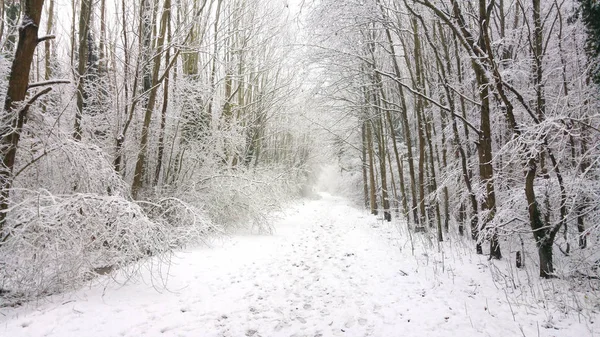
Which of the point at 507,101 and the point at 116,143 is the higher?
the point at 507,101

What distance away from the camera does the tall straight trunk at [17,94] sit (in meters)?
3.60

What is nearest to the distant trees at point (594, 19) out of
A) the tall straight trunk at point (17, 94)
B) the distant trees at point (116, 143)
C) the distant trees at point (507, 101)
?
the distant trees at point (507, 101)

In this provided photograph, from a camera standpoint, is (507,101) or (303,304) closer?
(303,304)

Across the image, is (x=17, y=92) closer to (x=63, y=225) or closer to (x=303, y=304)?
(x=63, y=225)

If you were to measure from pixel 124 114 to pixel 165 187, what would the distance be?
7.10ft

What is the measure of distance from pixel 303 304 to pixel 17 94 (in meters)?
4.46

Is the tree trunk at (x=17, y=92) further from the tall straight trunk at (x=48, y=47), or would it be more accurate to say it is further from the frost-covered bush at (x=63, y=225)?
the tall straight trunk at (x=48, y=47)

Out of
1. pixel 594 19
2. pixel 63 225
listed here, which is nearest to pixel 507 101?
pixel 594 19

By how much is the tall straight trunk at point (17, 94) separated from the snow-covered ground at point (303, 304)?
1626mm

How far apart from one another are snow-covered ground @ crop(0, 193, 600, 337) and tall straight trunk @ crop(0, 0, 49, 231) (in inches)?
64.0

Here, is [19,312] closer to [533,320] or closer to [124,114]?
[124,114]

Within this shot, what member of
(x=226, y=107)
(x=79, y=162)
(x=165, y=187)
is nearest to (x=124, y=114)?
(x=165, y=187)

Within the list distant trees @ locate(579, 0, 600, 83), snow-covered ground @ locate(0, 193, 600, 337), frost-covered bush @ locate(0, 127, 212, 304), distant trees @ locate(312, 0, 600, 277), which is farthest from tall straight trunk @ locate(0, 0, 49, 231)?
distant trees @ locate(579, 0, 600, 83)

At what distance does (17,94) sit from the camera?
3.71m
